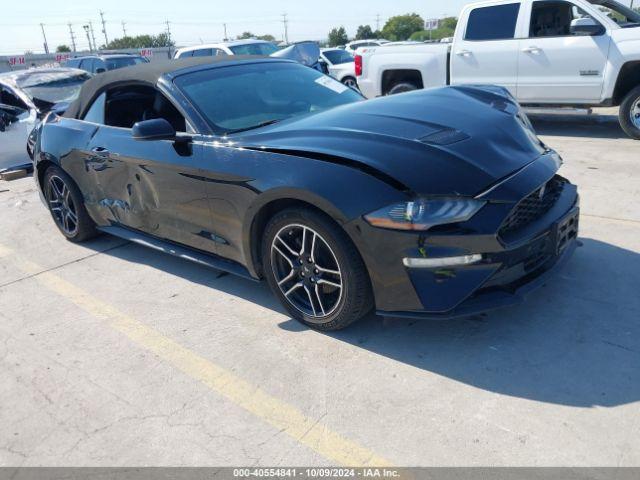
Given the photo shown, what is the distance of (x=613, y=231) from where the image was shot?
4.45 meters

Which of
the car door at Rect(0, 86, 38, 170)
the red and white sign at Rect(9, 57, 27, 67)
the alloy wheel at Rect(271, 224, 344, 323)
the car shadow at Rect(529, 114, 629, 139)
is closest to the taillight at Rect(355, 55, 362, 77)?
the car shadow at Rect(529, 114, 629, 139)

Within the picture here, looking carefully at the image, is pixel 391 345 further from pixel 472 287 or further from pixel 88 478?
pixel 88 478

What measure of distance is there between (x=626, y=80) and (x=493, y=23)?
2.13m

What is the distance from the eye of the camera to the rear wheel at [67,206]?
17.0 feet

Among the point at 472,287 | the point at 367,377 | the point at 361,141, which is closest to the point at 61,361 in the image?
the point at 367,377

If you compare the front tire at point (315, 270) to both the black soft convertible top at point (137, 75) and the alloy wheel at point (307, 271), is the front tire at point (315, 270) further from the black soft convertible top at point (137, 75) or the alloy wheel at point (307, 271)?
the black soft convertible top at point (137, 75)

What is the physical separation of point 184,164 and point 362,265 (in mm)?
1522

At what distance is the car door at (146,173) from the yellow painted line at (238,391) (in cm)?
69

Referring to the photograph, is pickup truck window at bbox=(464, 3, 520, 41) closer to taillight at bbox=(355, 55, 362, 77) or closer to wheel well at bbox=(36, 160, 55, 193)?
taillight at bbox=(355, 55, 362, 77)

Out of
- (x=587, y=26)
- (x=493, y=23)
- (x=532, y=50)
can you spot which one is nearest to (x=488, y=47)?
(x=493, y=23)

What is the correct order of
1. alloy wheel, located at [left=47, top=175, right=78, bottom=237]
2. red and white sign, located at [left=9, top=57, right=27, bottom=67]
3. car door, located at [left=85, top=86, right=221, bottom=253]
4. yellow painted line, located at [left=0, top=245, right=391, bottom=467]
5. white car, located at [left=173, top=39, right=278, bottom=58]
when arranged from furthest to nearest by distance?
red and white sign, located at [left=9, top=57, right=27, bottom=67] < white car, located at [left=173, top=39, right=278, bottom=58] < alloy wheel, located at [left=47, top=175, right=78, bottom=237] < car door, located at [left=85, top=86, right=221, bottom=253] < yellow painted line, located at [left=0, top=245, right=391, bottom=467]

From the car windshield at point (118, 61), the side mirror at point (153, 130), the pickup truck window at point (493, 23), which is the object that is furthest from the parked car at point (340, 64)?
the side mirror at point (153, 130)

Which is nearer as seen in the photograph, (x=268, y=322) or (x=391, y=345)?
(x=391, y=345)

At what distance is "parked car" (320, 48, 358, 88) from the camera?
15930mm
